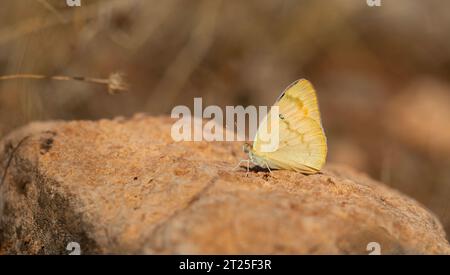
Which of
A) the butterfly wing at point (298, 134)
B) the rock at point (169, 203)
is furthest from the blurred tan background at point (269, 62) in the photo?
the butterfly wing at point (298, 134)

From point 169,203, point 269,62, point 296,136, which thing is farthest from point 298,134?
point 269,62

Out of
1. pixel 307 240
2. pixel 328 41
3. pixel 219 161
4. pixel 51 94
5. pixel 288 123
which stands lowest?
pixel 307 240

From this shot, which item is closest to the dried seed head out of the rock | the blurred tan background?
the rock

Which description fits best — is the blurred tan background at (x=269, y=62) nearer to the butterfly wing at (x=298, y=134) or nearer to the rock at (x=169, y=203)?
the rock at (x=169, y=203)

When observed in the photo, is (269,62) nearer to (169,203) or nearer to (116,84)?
(116,84)

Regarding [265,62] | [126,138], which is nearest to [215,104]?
[265,62]

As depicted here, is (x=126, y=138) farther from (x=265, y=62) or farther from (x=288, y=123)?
(x=265, y=62)
